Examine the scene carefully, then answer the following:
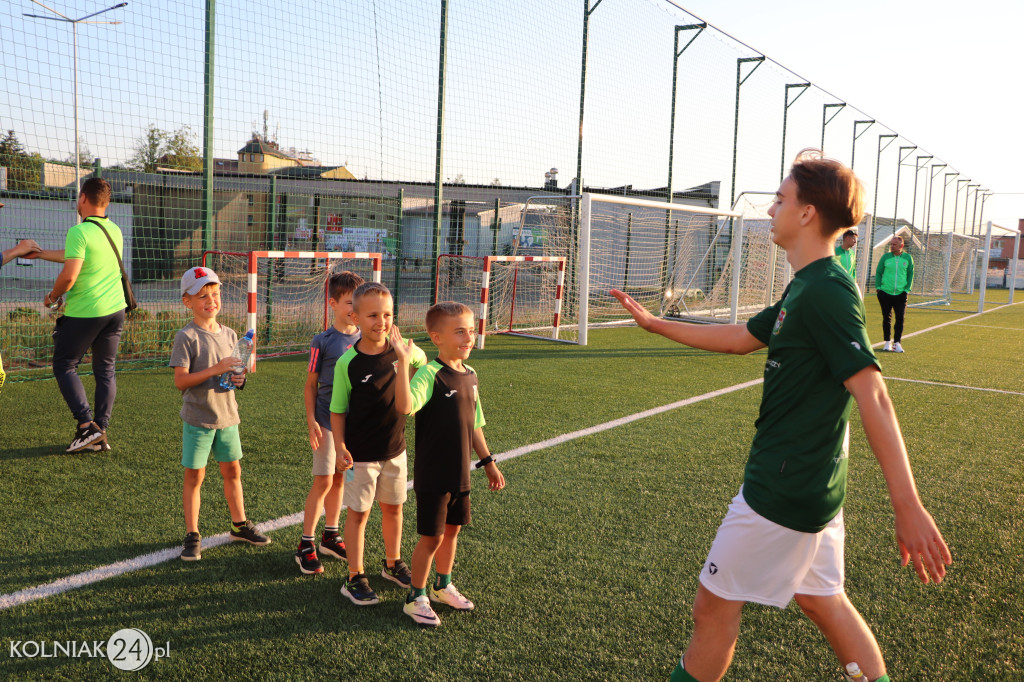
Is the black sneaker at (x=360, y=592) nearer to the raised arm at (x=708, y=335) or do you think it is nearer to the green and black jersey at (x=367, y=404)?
the green and black jersey at (x=367, y=404)

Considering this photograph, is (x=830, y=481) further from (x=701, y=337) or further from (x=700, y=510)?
(x=700, y=510)

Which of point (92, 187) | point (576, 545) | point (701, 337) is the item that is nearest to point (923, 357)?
point (576, 545)

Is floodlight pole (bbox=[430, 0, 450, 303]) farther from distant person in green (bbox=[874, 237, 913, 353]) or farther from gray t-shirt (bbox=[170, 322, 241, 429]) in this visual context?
gray t-shirt (bbox=[170, 322, 241, 429])

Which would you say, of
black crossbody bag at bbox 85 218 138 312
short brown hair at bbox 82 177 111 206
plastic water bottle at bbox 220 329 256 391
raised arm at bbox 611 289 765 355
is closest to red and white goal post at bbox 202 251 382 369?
black crossbody bag at bbox 85 218 138 312

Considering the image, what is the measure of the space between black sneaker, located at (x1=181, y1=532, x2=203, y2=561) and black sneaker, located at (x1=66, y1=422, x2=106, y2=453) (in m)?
2.11

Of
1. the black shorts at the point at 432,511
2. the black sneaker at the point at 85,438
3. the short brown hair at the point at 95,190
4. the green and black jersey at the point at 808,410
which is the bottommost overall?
the black sneaker at the point at 85,438

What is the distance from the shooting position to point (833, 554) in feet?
7.19

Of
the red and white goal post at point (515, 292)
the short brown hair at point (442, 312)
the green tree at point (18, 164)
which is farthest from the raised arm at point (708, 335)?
the red and white goal post at point (515, 292)

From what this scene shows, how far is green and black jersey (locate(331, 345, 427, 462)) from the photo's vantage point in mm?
3174

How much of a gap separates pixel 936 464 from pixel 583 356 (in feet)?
18.4

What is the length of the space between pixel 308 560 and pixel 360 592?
0.42 metres

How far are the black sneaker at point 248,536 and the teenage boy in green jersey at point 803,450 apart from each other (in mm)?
2354

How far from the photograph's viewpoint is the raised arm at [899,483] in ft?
5.84

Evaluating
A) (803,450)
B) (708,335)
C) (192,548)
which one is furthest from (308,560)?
(803,450)
